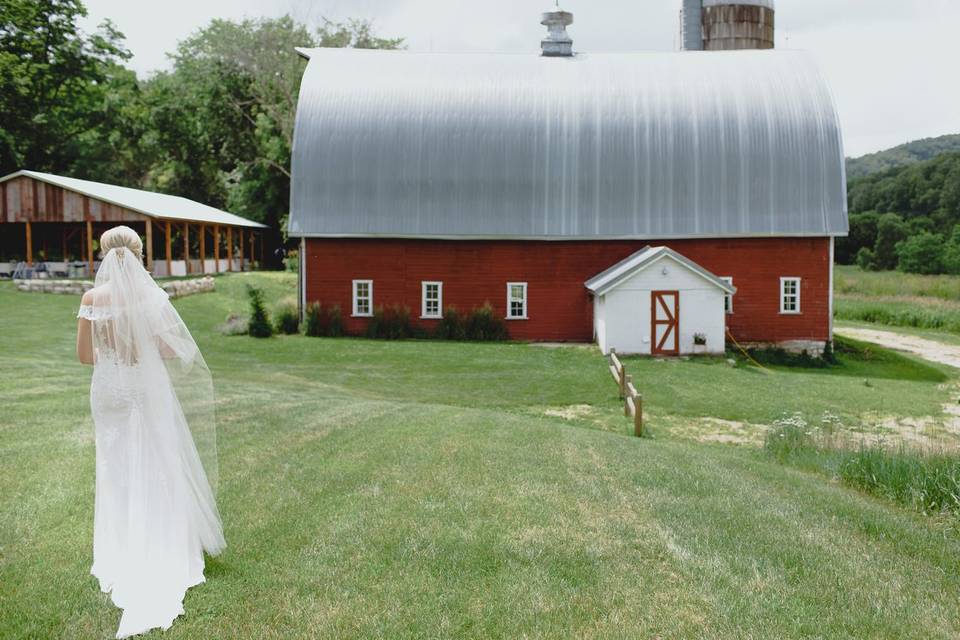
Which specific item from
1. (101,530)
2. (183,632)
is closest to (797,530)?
(183,632)

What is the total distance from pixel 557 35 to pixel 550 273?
10276mm

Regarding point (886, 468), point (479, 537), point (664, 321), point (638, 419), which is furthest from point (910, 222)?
point (479, 537)

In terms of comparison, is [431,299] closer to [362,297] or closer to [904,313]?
[362,297]

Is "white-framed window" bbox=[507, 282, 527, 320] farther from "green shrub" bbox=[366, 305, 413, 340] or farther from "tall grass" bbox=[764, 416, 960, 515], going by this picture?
"tall grass" bbox=[764, 416, 960, 515]

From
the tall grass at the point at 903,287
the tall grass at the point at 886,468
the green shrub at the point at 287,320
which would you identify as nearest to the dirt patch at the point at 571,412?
the tall grass at the point at 886,468

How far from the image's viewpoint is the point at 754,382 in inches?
907

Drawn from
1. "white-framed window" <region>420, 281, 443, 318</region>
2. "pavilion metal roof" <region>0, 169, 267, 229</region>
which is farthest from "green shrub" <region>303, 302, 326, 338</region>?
"pavilion metal roof" <region>0, 169, 267, 229</region>

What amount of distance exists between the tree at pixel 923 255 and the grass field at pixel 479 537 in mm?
66882

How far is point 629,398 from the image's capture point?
1808 centimetres

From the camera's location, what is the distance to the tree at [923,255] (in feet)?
240

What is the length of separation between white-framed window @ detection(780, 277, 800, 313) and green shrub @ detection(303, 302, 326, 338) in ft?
49.6

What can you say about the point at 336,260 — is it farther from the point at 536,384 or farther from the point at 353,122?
the point at 536,384

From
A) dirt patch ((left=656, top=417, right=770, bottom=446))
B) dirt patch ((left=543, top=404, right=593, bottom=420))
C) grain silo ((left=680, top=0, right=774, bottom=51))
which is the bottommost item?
dirt patch ((left=656, top=417, right=770, bottom=446))

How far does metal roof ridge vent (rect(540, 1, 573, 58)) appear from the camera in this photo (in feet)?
112
